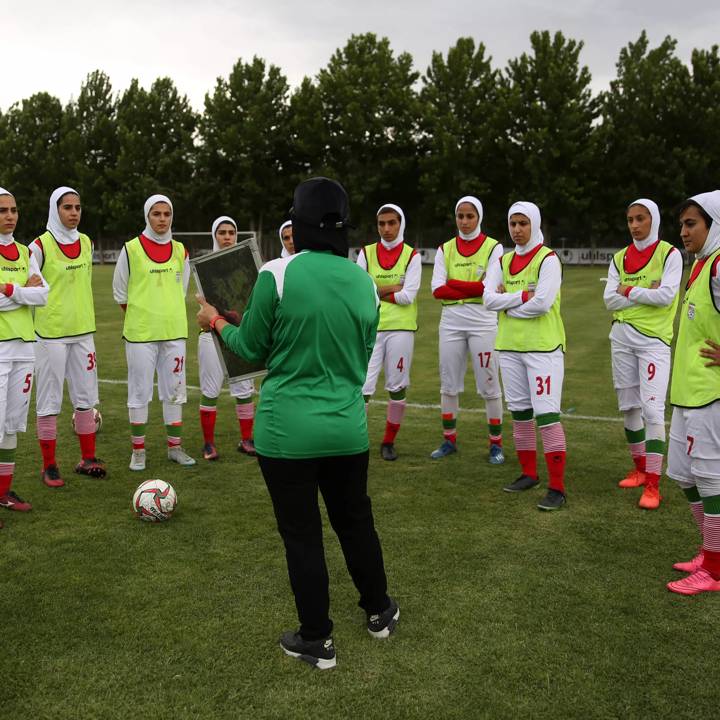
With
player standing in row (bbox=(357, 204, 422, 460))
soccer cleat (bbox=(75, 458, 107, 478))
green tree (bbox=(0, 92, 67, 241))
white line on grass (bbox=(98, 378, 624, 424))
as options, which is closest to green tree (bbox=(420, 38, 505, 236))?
green tree (bbox=(0, 92, 67, 241))

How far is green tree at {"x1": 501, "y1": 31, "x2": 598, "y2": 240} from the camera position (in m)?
48.9

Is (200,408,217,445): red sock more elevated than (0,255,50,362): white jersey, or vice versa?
(0,255,50,362): white jersey

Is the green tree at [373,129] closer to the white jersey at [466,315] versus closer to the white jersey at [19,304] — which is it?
the white jersey at [466,315]

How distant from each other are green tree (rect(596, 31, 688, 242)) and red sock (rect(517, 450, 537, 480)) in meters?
43.8

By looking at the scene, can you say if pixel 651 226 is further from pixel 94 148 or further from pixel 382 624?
pixel 94 148

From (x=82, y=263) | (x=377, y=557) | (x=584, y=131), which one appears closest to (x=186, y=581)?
(x=377, y=557)

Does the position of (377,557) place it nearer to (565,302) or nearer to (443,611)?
(443,611)

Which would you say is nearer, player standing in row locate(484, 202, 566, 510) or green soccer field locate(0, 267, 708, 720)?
green soccer field locate(0, 267, 708, 720)

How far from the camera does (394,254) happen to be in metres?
8.31

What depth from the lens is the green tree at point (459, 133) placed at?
5153 cm

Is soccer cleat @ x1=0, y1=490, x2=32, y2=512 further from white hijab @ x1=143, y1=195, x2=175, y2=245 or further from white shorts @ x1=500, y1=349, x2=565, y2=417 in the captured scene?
white shorts @ x1=500, y1=349, x2=565, y2=417

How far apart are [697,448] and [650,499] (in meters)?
1.98

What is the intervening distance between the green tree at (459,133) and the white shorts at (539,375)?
45451mm

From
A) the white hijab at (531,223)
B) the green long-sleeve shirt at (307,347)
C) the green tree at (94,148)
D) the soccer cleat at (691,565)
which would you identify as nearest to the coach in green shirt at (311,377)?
the green long-sleeve shirt at (307,347)
